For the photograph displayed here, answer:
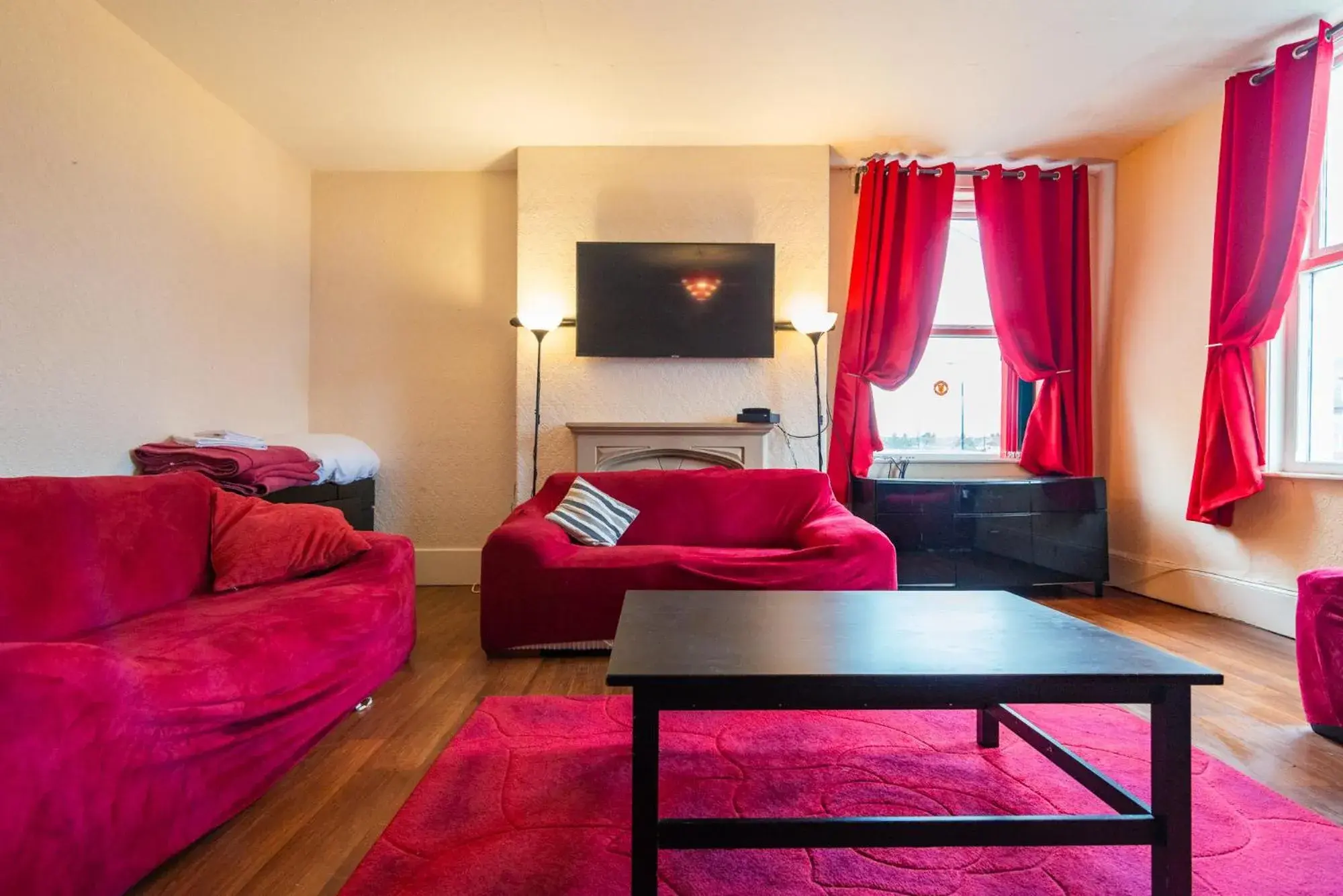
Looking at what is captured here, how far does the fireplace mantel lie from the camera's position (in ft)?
11.3

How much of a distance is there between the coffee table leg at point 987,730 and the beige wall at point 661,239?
6.89 ft

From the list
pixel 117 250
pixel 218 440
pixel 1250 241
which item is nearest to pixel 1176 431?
pixel 1250 241

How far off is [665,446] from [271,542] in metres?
1.98

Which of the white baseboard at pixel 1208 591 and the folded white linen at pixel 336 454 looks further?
the folded white linen at pixel 336 454

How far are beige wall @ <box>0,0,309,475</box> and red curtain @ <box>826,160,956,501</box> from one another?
11.1 feet

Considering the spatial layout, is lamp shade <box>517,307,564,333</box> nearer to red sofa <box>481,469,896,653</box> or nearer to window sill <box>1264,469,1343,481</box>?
red sofa <box>481,469,896,653</box>

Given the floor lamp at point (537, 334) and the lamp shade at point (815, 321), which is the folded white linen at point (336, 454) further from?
the lamp shade at point (815, 321)

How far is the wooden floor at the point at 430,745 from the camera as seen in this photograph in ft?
3.83

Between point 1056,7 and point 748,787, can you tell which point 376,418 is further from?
point 1056,7

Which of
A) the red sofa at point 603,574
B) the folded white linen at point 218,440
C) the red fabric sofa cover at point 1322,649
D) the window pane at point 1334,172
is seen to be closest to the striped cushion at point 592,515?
the red sofa at point 603,574

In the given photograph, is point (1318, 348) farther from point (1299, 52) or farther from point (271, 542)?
point (271, 542)

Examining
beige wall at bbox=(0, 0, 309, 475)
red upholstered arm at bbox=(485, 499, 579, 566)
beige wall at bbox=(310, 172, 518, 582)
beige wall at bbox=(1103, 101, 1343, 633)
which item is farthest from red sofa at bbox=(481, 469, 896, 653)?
beige wall at bbox=(1103, 101, 1343, 633)

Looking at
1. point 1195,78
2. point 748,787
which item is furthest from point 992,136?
point 748,787

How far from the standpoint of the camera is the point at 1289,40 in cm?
259
